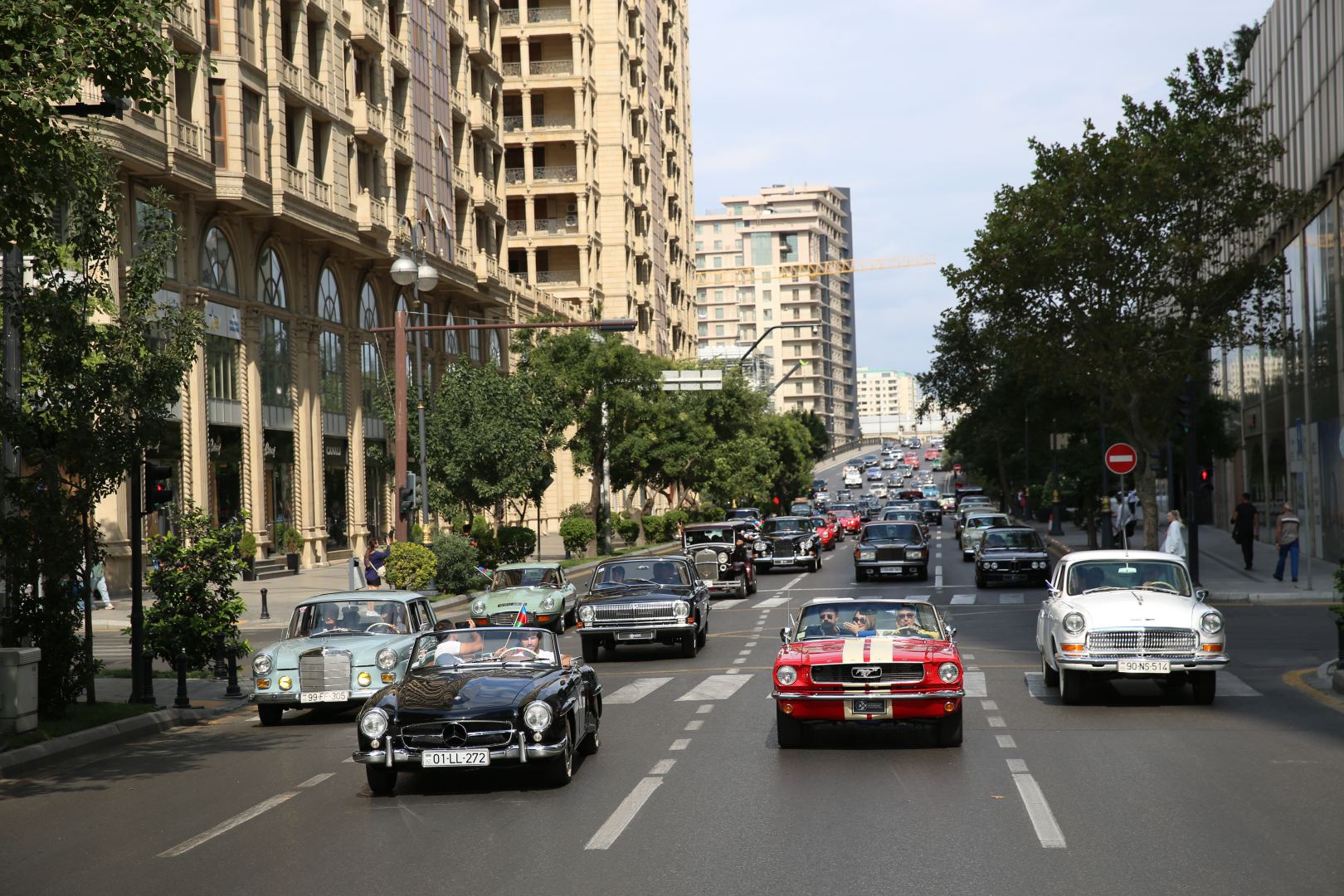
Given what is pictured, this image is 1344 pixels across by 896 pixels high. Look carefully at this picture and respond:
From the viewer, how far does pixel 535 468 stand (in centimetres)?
4806

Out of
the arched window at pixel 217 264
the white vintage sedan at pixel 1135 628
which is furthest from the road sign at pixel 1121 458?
the arched window at pixel 217 264

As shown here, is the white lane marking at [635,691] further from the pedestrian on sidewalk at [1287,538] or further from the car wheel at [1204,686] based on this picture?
the pedestrian on sidewalk at [1287,538]

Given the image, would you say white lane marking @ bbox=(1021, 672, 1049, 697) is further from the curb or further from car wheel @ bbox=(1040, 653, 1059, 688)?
the curb

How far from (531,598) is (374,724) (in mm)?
17450

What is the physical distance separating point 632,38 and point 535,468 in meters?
58.1

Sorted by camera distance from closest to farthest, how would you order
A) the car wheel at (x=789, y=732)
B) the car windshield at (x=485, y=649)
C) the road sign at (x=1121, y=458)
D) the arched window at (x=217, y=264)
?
the car windshield at (x=485, y=649), the car wheel at (x=789, y=732), the road sign at (x=1121, y=458), the arched window at (x=217, y=264)

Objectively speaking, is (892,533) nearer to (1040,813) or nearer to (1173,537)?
(1173,537)

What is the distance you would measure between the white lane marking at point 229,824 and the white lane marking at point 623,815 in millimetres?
2762

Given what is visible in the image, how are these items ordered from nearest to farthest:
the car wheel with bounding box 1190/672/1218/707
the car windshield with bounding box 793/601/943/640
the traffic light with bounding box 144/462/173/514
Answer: the car windshield with bounding box 793/601/943/640, the car wheel with bounding box 1190/672/1218/707, the traffic light with bounding box 144/462/173/514

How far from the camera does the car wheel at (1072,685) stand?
1677cm

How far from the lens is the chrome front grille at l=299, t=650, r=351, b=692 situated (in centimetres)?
1708

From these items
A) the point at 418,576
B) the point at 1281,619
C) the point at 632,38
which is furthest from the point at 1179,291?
the point at 632,38

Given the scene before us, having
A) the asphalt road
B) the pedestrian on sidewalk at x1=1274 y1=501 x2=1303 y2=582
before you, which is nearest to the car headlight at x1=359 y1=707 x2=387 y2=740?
the asphalt road

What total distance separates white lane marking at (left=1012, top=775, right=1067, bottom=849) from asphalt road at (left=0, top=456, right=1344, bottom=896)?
0.11 feet
